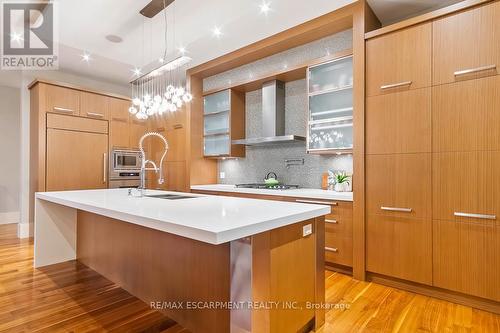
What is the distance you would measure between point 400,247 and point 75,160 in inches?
180

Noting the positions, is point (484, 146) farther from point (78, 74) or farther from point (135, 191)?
point (78, 74)

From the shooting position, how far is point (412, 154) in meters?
2.37

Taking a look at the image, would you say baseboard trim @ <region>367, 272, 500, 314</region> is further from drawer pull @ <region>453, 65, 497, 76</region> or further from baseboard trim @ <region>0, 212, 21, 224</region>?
baseboard trim @ <region>0, 212, 21, 224</region>

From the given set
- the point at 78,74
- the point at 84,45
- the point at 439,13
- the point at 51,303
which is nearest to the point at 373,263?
the point at 439,13

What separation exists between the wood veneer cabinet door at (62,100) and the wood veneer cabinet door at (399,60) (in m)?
4.24

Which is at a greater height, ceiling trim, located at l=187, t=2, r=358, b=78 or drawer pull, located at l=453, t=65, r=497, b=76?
ceiling trim, located at l=187, t=2, r=358, b=78

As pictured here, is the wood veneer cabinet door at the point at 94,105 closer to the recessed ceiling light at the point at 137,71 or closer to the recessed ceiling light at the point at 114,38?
the recessed ceiling light at the point at 137,71

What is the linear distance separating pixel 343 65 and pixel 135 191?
99.7 inches

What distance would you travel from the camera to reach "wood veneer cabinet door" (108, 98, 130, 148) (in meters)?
4.81

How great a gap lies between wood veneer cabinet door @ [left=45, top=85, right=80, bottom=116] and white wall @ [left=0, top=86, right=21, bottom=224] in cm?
195

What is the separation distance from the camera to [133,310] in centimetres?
204

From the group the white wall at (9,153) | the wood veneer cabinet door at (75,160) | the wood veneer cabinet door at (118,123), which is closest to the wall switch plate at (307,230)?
the wood veneer cabinet door at (75,160)

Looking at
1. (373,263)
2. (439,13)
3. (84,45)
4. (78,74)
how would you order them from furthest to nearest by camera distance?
1. (78,74)
2. (84,45)
3. (373,263)
4. (439,13)

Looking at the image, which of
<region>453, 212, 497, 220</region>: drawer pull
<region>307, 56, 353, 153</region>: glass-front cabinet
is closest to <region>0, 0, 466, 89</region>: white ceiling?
<region>307, 56, 353, 153</region>: glass-front cabinet
